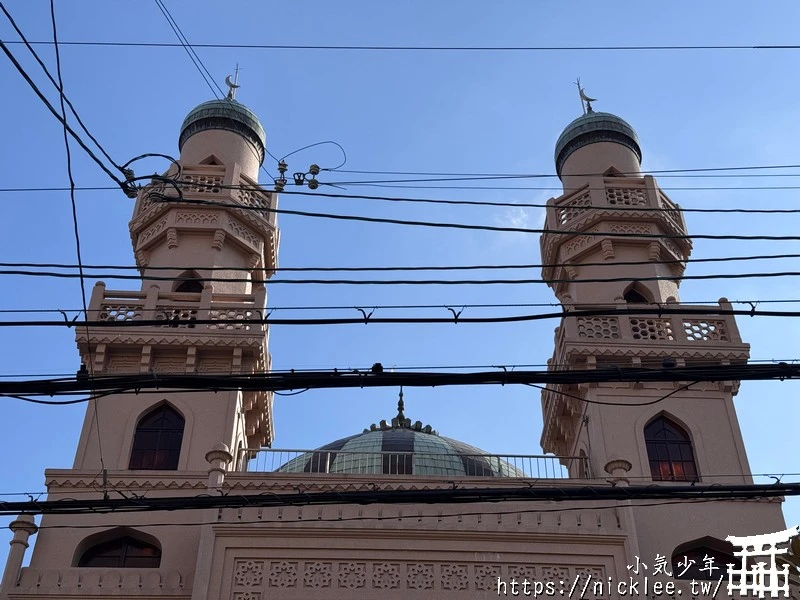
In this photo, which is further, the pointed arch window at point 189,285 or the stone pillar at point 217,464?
the pointed arch window at point 189,285

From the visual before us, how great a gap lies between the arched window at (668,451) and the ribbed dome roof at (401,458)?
358 cm

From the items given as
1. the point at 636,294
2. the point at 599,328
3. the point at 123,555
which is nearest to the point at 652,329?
the point at 599,328

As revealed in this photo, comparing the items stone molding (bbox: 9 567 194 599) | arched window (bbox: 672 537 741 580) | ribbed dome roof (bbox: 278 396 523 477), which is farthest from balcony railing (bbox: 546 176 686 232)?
stone molding (bbox: 9 567 194 599)

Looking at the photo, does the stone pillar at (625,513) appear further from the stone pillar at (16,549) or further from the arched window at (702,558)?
the stone pillar at (16,549)

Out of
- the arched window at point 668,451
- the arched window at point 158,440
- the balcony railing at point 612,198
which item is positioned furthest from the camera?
the balcony railing at point 612,198

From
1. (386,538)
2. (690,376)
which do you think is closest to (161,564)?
(386,538)

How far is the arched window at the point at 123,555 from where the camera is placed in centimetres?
1939

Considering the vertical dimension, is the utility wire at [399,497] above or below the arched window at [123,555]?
below

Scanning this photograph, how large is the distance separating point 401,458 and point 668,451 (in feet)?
22.2

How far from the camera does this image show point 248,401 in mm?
24016

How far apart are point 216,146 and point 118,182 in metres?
18.8

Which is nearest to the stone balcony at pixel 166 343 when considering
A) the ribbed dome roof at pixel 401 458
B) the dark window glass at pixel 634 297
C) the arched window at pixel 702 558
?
the ribbed dome roof at pixel 401 458

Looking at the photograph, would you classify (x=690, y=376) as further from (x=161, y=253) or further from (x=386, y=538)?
(x=161, y=253)

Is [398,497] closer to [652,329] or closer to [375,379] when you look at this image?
[375,379]
